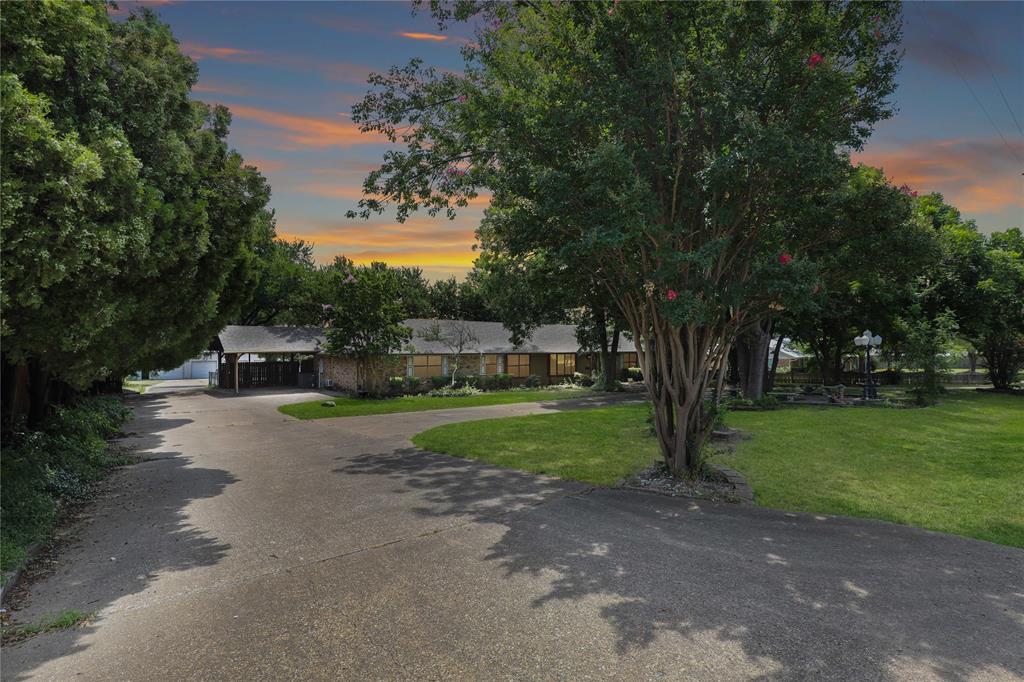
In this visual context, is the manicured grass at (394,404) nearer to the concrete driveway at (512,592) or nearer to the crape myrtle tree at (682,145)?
the concrete driveway at (512,592)

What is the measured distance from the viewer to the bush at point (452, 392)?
2795 cm

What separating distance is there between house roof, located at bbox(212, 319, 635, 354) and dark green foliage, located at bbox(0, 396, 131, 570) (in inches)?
623

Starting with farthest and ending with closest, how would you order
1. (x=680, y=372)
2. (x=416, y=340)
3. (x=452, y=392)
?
(x=416, y=340), (x=452, y=392), (x=680, y=372)

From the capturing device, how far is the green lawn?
7.47 metres

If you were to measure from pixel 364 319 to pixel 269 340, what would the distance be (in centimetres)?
897

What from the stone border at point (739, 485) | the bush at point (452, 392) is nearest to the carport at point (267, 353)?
the bush at point (452, 392)

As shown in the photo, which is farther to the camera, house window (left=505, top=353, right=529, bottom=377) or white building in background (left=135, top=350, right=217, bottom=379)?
white building in background (left=135, top=350, right=217, bottom=379)

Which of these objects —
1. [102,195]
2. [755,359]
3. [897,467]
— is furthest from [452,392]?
[102,195]

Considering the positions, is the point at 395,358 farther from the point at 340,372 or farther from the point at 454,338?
the point at 454,338

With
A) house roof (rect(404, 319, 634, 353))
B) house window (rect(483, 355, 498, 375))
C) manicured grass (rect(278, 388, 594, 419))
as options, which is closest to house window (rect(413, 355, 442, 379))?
house roof (rect(404, 319, 634, 353))

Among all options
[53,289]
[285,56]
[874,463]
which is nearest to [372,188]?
[285,56]

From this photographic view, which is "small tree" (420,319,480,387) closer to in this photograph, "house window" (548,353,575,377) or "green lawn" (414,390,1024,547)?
"house window" (548,353,575,377)

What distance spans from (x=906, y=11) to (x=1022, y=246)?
36055 mm

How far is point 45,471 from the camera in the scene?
331 inches
